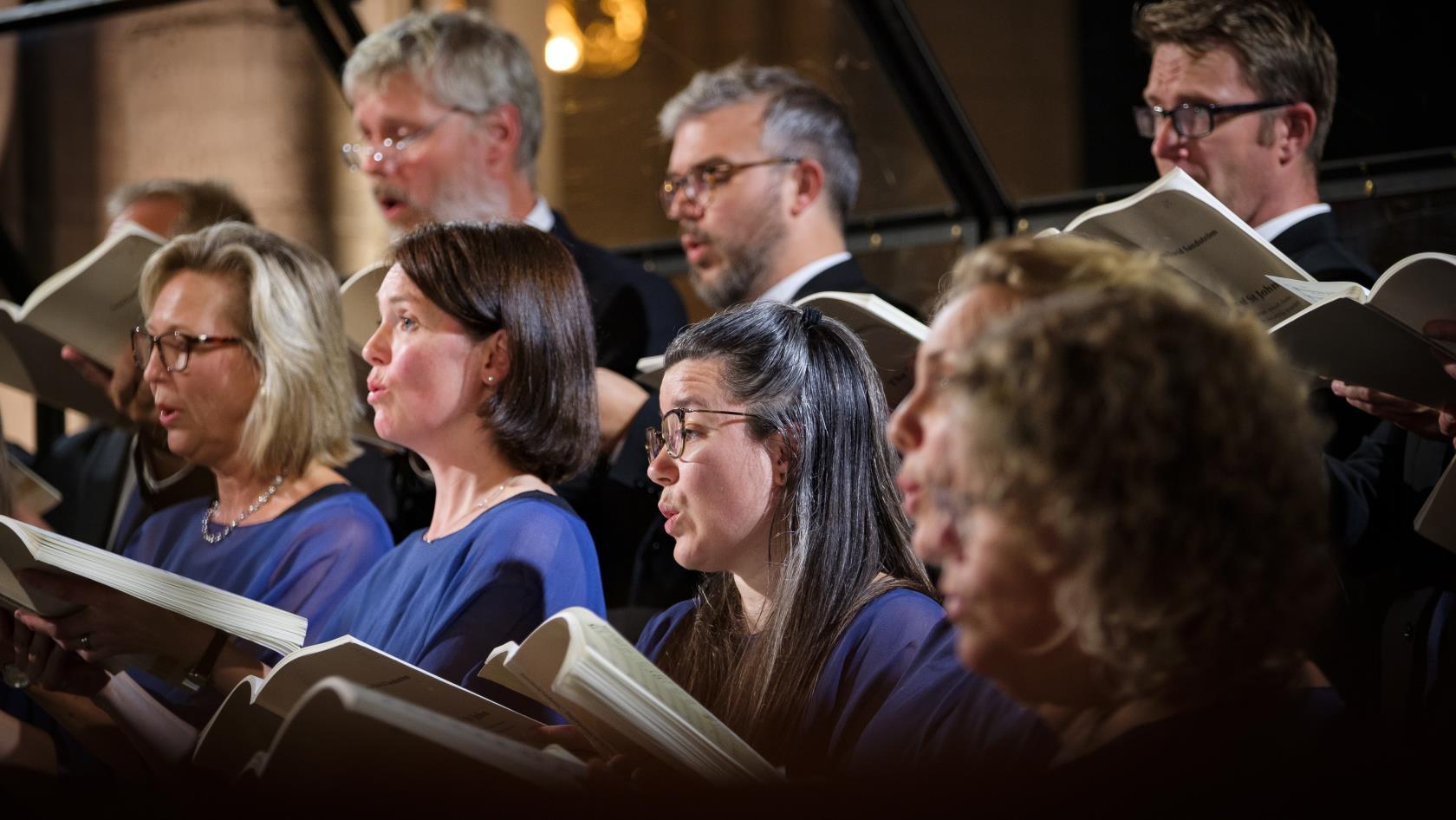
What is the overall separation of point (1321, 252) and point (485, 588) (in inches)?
59.1

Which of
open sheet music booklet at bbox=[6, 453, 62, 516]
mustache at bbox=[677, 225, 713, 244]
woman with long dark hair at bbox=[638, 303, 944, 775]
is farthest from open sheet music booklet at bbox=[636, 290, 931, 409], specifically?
open sheet music booklet at bbox=[6, 453, 62, 516]

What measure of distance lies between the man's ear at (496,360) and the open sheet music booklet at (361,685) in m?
0.58

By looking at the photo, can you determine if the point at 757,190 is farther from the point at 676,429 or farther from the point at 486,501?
the point at 676,429

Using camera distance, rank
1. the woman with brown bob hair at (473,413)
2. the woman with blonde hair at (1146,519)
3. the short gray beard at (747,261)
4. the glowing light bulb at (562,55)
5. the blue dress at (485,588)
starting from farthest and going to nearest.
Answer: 1. the glowing light bulb at (562,55)
2. the short gray beard at (747,261)
3. the woman with brown bob hair at (473,413)
4. the blue dress at (485,588)
5. the woman with blonde hair at (1146,519)

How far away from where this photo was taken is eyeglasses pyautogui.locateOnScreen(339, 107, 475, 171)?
A: 131 inches

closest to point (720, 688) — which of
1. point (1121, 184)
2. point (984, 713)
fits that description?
point (984, 713)

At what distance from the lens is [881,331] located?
218cm

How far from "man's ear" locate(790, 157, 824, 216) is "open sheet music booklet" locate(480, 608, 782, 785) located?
1.88 meters

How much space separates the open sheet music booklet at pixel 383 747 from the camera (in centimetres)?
107

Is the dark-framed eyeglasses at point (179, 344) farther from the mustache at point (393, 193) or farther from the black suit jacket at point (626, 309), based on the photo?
the mustache at point (393, 193)

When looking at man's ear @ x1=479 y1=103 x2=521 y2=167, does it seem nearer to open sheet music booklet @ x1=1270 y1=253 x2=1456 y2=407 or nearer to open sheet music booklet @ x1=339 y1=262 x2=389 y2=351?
open sheet music booklet @ x1=339 y1=262 x2=389 y2=351

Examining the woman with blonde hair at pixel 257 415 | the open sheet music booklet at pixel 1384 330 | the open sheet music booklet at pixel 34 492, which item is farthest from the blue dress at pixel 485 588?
the open sheet music booklet at pixel 34 492

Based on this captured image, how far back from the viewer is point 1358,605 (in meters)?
2.33

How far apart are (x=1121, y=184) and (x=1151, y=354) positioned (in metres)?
2.76
